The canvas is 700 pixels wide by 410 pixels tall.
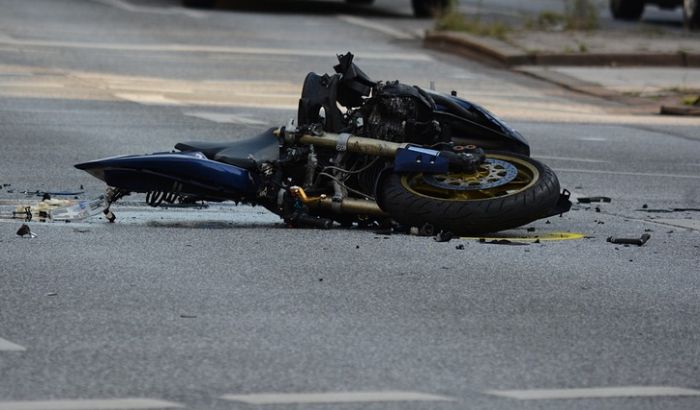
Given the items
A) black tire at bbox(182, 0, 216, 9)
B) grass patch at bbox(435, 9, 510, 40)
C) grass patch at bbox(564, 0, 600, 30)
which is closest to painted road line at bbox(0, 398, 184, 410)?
grass patch at bbox(435, 9, 510, 40)

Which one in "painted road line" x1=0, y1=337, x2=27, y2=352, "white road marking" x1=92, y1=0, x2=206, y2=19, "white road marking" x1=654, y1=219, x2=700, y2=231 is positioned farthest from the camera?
"white road marking" x1=92, y1=0, x2=206, y2=19

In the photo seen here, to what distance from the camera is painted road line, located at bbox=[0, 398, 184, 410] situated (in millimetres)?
5750

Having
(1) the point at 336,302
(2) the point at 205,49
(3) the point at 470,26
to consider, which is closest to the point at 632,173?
(1) the point at 336,302

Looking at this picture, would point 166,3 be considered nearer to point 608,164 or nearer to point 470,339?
point 608,164

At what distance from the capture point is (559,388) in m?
6.21

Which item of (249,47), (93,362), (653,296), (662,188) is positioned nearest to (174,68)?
(249,47)

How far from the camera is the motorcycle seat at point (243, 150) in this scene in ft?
32.5

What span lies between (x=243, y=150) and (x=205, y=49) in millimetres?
14261

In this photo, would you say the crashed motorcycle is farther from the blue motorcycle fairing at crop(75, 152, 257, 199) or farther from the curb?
the curb

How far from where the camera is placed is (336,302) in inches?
303

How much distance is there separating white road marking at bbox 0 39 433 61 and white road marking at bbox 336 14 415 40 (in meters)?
3.13

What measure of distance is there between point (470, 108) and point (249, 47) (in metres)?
14.8

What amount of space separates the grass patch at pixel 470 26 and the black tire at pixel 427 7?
7.07ft

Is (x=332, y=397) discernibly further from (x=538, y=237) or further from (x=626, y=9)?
(x=626, y=9)
